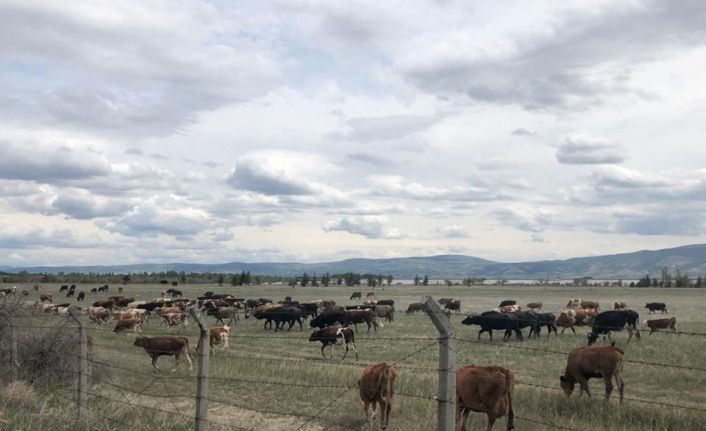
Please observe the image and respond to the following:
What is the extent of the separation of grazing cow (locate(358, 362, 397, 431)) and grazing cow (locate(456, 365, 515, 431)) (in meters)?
1.66

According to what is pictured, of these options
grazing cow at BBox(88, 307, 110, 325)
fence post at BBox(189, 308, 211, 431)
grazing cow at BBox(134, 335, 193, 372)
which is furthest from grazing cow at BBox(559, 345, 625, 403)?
grazing cow at BBox(88, 307, 110, 325)

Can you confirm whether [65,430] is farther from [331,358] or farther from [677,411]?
[331,358]

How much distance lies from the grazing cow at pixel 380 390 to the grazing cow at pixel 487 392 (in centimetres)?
166

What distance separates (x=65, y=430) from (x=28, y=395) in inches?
120

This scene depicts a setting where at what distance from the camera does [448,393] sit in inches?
253

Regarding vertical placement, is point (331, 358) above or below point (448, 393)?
below

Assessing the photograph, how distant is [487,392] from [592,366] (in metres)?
5.35

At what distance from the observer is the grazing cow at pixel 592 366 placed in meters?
14.7

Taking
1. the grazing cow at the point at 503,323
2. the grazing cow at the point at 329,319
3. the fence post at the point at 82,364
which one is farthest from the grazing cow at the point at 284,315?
the fence post at the point at 82,364

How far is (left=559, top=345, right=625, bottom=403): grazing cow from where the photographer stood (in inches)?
580

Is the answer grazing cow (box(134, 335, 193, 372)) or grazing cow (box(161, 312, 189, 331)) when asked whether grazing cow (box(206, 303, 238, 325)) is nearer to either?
grazing cow (box(161, 312, 189, 331))

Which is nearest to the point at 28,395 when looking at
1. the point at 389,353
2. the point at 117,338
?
the point at 389,353

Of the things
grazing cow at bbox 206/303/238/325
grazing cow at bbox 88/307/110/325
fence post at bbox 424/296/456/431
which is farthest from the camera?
grazing cow at bbox 206/303/238/325

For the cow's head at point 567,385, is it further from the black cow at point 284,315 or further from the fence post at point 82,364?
the black cow at point 284,315
